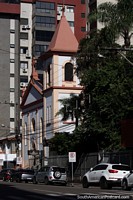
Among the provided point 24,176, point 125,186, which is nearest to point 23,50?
point 24,176

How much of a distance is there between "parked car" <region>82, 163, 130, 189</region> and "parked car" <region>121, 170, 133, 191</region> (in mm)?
1207

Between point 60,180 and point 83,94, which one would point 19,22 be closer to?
point 83,94

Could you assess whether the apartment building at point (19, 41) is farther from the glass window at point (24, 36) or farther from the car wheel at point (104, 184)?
the car wheel at point (104, 184)

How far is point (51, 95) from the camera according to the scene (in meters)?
63.6

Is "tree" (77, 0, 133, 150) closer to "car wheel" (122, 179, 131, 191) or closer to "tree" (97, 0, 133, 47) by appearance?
"tree" (97, 0, 133, 47)

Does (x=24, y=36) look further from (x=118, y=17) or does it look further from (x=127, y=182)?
(x=127, y=182)

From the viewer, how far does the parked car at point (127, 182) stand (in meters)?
29.7

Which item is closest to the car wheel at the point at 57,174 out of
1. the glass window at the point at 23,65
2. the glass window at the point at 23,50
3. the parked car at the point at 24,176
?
the parked car at the point at 24,176

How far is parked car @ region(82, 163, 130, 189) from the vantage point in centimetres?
3212

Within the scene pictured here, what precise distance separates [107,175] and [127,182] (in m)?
2.22

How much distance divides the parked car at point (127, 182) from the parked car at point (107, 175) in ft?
3.96

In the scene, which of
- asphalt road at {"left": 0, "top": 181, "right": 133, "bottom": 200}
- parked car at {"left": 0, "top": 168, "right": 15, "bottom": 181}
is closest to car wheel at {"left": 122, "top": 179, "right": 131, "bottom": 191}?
asphalt road at {"left": 0, "top": 181, "right": 133, "bottom": 200}

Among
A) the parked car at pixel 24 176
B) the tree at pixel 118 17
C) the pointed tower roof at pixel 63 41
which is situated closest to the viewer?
the tree at pixel 118 17

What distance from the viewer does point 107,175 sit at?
105 ft
